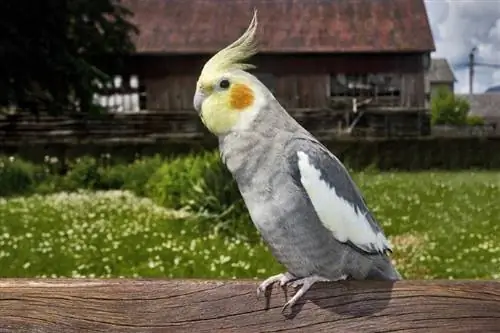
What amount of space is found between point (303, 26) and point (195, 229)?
5584 millimetres

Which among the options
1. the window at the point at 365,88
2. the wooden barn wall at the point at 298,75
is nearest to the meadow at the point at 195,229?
the wooden barn wall at the point at 298,75

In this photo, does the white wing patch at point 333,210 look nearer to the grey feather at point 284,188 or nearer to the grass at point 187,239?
the grey feather at point 284,188

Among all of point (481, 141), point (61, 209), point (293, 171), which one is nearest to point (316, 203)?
point (293, 171)

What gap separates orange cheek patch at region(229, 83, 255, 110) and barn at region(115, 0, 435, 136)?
837 cm

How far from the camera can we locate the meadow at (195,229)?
311cm

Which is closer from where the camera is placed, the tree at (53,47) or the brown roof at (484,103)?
the brown roof at (484,103)

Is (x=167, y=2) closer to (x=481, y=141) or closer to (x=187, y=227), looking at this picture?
(x=481, y=141)

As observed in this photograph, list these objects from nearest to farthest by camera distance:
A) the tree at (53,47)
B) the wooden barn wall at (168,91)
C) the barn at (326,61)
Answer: the tree at (53,47) → the barn at (326,61) → the wooden barn wall at (168,91)

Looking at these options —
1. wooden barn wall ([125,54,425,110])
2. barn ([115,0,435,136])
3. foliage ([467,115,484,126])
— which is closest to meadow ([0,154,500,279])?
foliage ([467,115,484,126])

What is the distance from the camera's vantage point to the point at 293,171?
856 mm

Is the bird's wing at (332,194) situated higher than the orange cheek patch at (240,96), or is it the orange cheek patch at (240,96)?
the orange cheek patch at (240,96)

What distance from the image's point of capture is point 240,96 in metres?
0.81

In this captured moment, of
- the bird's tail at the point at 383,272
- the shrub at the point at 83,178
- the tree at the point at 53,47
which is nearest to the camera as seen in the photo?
the bird's tail at the point at 383,272

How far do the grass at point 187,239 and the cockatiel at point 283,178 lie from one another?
2.03 metres
